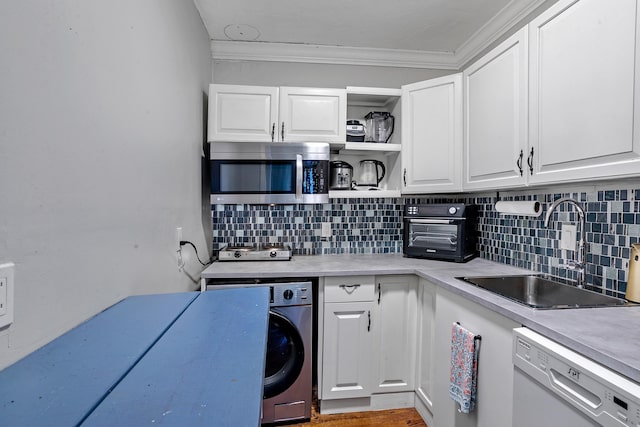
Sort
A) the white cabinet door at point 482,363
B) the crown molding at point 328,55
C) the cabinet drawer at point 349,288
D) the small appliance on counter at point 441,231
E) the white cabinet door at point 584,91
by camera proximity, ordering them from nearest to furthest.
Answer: the white cabinet door at point 584,91 < the white cabinet door at point 482,363 < the cabinet drawer at point 349,288 < the small appliance on counter at point 441,231 < the crown molding at point 328,55

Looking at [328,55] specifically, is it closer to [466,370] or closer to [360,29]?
[360,29]

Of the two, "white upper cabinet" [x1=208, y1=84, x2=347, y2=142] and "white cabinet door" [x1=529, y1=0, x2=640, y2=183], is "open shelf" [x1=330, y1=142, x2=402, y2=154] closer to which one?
"white upper cabinet" [x1=208, y1=84, x2=347, y2=142]

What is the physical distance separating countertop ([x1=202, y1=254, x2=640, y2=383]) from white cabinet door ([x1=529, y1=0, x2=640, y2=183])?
54 centimetres

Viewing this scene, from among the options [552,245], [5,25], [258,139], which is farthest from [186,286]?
[552,245]

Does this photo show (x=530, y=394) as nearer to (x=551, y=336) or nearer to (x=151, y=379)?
(x=551, y=336)

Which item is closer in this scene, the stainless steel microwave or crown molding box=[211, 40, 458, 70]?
the stainless steel microwave

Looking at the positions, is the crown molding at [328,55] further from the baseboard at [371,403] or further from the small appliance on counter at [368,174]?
the baseboard at [371,403]

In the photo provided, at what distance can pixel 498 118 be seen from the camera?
1.71 metres

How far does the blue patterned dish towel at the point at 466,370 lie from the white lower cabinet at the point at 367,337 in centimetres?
55

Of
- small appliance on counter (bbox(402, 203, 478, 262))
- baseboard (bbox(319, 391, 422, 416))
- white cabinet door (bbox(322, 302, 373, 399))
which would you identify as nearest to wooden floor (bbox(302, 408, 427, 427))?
baseboard (bbox(319, 391, 422, 416))

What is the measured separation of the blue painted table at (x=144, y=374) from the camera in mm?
475

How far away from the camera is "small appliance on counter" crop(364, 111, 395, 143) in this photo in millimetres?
2424

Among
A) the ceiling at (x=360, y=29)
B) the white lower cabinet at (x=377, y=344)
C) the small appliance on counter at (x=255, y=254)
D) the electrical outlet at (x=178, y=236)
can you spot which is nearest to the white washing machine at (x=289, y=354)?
the white lower cabinet at (x=377, y=344)

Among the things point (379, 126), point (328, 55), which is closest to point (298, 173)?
point (379, 126)
